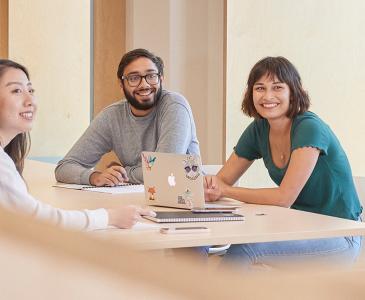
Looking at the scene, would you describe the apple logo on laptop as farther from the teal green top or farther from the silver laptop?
the teal green top

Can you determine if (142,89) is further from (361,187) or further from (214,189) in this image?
(361,187)

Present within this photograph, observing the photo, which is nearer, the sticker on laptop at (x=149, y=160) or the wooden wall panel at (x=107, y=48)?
the sticker on laptop at (x=149, y=160)

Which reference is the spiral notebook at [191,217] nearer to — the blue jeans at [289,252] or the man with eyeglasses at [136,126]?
the blue jeans at [289,252]

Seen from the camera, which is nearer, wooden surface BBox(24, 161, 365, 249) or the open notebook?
wooden surface BBox(24, 161, 365, 249)

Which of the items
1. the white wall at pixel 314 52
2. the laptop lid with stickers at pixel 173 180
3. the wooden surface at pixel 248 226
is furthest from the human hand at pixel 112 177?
the white wall at pixel 314 52

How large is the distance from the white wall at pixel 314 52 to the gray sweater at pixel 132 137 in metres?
1.30

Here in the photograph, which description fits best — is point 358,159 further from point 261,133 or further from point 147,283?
point 147,283

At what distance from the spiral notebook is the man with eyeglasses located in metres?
1.04

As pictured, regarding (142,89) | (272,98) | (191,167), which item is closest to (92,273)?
(191,167)

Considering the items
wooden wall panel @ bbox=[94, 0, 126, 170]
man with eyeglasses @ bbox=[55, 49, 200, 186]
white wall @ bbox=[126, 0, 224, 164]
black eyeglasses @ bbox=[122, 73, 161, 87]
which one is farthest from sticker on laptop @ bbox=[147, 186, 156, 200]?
wooden wall panel @ bbox=[94, 0, 126, 170]

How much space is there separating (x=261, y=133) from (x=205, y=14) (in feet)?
7.46

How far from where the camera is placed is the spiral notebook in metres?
1.83

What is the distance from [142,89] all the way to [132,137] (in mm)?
236

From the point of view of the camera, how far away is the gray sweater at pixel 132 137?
301cm
